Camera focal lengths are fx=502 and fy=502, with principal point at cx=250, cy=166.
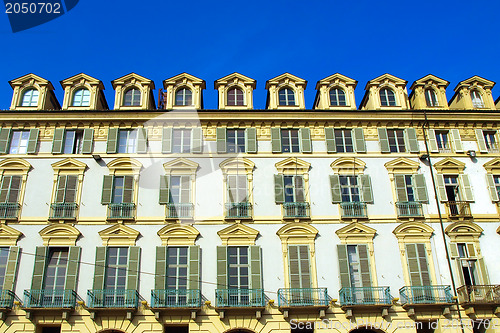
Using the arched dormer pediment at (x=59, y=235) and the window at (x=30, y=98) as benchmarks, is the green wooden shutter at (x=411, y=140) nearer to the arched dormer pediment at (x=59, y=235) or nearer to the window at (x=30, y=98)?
the arched dormer pediment at (x=59, y=235)

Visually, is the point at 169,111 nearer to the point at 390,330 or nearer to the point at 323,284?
the point at 323,284

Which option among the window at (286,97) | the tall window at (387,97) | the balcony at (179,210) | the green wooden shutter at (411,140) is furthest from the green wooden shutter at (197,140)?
the green wooden shutter at (411,140)

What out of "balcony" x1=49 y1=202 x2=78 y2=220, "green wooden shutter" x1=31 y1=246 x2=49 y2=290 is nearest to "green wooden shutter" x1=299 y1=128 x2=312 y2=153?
"balcony" x1=49 y1=202 x2=78 y2=220

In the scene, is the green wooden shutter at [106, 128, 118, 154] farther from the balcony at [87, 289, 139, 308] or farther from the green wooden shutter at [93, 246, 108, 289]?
the balcony at [87, 289, 139, 308]

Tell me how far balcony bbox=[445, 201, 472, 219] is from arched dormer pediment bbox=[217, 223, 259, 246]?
10087 mm

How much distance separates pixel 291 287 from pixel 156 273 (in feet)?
21.2

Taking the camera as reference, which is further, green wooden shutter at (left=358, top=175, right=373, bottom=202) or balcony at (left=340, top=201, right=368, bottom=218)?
green wooden shutter at (left=358, top=175, right=373, bottom=202)

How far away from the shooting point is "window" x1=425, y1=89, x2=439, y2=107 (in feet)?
95.7

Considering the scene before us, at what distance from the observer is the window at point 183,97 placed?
93.1 feet

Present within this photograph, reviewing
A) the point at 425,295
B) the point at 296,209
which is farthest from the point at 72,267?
the point at 425,295

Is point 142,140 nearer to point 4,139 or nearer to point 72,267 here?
point 4,139

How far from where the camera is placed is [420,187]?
26.4 m

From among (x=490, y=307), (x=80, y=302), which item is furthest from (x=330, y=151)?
(x=80, y=302)

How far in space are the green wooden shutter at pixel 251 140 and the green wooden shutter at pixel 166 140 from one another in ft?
13.6
